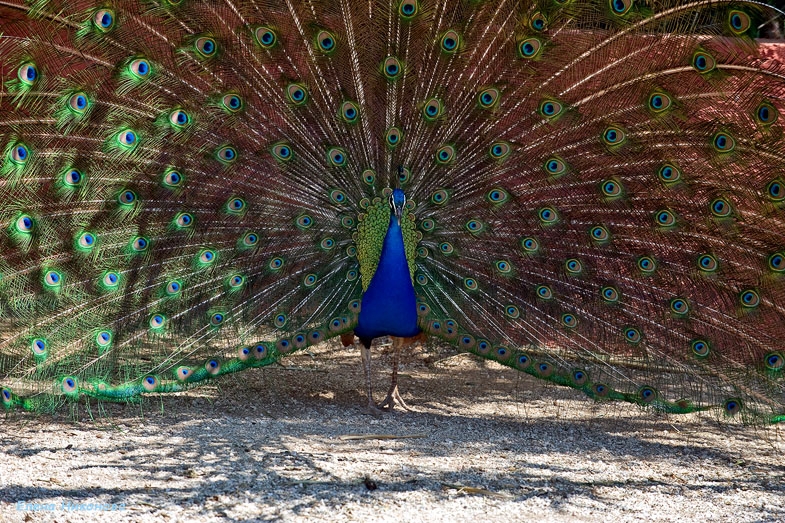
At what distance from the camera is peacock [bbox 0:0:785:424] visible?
4.64 meters

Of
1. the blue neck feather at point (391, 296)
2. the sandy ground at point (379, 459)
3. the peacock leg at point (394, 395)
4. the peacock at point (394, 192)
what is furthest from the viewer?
the peacock leg at point (394, 395)

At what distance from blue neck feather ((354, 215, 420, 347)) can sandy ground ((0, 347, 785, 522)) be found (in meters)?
0.63

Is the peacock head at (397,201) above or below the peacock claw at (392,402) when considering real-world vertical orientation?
above

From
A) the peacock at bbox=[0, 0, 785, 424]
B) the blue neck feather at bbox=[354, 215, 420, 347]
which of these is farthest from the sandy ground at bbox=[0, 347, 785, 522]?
the blue neck feather at bbox=[354, 215, 420, 347]

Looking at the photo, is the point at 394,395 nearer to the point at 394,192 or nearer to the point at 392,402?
the point at 392,402

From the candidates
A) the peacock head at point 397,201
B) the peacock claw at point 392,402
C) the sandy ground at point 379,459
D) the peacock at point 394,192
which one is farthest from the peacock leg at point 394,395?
→ the peacock head at point 397,201

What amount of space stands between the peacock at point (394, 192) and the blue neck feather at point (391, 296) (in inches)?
0.6

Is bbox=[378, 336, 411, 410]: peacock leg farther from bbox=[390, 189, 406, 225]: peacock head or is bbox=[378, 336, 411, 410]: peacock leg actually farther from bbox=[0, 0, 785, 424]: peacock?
bbox=[390, 189, 406, 225]: peacock head

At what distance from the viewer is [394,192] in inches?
187

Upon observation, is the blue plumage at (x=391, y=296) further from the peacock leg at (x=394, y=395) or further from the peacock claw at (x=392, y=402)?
the peacock claw at (x=392, y=402)

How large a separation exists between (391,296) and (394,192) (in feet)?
2.11

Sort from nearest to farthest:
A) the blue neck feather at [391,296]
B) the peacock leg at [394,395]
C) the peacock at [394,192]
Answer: the peacock at [394,192]
the blue neck feather at [391,296]
the peacock leg at [394,395]

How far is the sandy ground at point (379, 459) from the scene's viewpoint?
3756 millimetres

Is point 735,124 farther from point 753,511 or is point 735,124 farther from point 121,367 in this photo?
point 121,367
